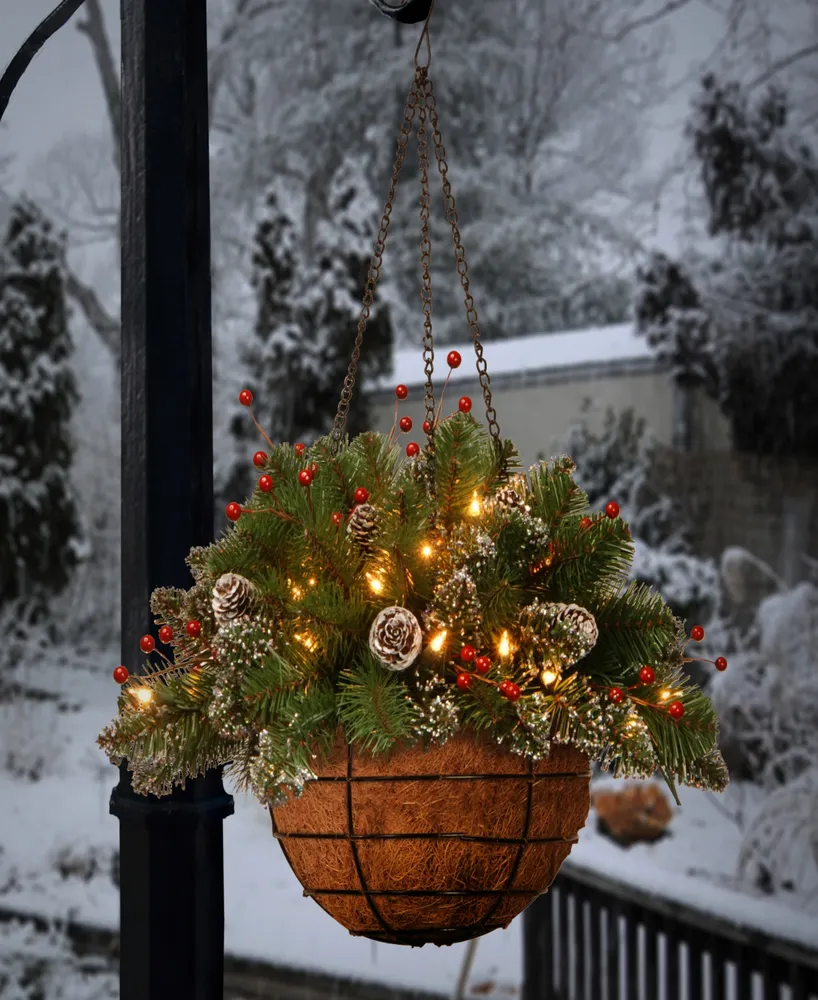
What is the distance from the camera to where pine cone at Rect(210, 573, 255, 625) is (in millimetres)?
725

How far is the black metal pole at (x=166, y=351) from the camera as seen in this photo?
2.60 feet

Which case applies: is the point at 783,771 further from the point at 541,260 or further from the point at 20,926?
the point at 20,926

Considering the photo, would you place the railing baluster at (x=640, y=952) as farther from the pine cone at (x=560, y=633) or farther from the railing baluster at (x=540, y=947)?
the pine cone at (x=560, y=633)

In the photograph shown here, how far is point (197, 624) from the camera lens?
0.75 meters

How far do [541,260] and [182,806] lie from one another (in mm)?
2785

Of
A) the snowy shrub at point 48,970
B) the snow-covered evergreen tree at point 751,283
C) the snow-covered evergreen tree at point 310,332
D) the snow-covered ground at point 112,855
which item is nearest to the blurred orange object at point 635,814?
the snow-covered ground at point 112,855

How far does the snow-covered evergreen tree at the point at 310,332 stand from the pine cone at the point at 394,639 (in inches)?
106

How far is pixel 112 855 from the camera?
3275 mm

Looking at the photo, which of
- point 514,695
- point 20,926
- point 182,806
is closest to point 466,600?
point 514,695

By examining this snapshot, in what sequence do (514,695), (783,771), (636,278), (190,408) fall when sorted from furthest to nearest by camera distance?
1. (636,278)
2. (783,771)
3. (190,408)
4. (514,695)

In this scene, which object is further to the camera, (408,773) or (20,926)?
(20,926)

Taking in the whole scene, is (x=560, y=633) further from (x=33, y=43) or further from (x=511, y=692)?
(x=33, y=43)

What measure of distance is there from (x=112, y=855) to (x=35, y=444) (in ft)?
3.73

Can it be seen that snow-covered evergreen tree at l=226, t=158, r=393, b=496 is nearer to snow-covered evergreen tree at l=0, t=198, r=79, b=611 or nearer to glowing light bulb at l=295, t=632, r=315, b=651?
snow-covered evergreen tree at l=0, t=198, r=79, b=611
